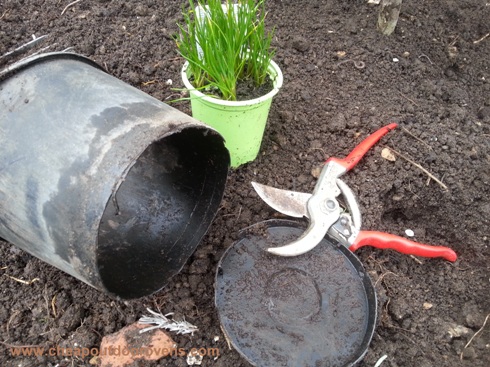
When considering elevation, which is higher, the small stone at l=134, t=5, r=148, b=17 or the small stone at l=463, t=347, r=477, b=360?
the small stone at l=134, t=5, r=148, b=17

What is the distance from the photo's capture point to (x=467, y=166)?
1.84 metres

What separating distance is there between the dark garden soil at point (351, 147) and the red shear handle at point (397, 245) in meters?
0.08

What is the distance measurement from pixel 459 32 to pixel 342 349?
1.90m

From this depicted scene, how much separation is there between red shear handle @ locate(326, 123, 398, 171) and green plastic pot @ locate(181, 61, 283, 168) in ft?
1.07

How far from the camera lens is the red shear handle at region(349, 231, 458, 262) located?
154cm

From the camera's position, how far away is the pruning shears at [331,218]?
151cm

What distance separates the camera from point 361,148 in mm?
1756

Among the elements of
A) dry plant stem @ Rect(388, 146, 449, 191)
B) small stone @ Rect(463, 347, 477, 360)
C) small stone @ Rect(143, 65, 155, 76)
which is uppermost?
small stone @ Rect(143, 65, 155, 76)

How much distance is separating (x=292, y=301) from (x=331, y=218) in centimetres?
32

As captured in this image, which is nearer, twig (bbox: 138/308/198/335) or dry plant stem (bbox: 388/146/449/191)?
twig (bbox: 138/308/198/335)

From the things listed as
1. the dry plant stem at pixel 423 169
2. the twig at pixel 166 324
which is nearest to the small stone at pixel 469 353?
the dry plant stem at pixel 423 169

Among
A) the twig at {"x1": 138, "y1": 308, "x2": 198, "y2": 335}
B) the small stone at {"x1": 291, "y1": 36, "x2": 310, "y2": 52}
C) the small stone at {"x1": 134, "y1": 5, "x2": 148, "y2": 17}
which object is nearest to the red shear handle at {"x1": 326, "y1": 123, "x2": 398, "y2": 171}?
the small stone at {"x1": 291, "y1": 36, "x2": 310, "y2": 52}

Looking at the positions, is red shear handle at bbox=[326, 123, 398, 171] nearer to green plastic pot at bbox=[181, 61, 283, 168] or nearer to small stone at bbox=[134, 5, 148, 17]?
green plastic pot at bbox=[181, 61, 283, 168]

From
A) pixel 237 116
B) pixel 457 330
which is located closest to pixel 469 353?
pixel 457 330
